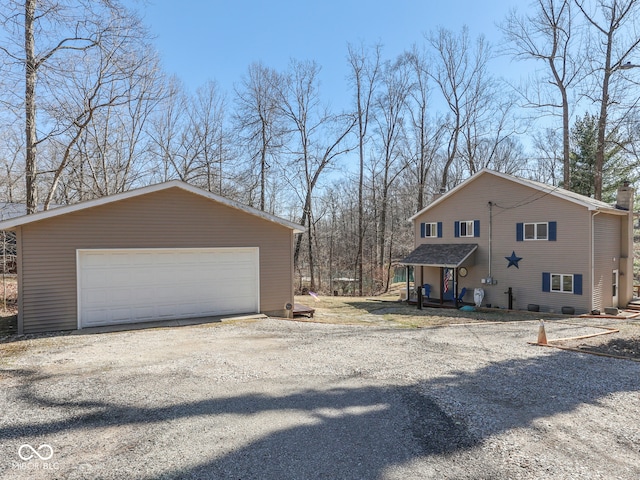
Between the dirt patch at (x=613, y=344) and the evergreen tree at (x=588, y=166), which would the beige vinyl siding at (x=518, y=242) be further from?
the evergreen tree at (x=588, y=166)

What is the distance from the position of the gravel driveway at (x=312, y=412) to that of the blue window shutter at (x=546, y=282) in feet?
29.4

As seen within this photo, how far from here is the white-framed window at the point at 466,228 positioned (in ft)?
58.7

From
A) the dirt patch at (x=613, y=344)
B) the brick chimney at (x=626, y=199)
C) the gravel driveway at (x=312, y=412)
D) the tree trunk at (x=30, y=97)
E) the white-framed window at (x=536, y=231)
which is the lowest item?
the dirt patch at (x=613, y=344)

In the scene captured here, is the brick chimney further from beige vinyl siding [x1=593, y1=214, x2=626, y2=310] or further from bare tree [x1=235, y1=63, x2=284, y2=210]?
bare tree [x1=235, y1=63, x2=284, y2=210]

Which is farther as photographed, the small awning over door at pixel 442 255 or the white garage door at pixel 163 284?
the small awning over door at pixel 442 255

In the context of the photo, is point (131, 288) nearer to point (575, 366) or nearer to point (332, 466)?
point (332, 466)

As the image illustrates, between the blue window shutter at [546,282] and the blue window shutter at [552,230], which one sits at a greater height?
the blue window shutter at [552,230]

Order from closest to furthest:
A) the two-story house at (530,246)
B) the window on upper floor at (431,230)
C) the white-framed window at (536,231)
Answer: the two-story house at (530,246), the white-framed window at (536,231), the window on upper floor at (431,230)

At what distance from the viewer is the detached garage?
870 centimetres

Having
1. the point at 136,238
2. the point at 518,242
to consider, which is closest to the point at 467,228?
the point at 518,242

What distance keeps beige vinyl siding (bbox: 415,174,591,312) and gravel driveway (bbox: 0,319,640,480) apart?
29.1ft

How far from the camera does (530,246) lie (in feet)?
51.5

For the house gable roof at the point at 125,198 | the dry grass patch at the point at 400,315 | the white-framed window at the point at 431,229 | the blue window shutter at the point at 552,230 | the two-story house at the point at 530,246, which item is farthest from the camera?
the white-framed window at the point at 431,229

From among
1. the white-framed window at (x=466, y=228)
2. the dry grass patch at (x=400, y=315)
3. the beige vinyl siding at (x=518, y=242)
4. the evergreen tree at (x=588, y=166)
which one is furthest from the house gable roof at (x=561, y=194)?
the evergreen tree at (x=588, y=166)
